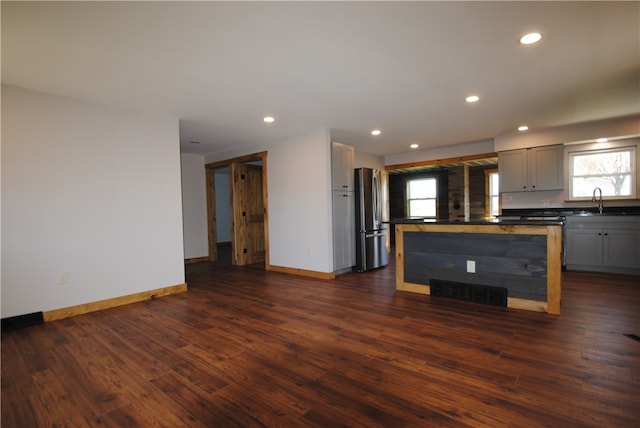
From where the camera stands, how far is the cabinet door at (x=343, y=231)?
5.04 m

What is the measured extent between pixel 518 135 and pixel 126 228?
645 cm

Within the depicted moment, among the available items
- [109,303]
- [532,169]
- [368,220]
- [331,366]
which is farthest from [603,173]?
[109,303]

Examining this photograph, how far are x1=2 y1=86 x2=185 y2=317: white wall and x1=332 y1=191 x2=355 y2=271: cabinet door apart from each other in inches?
92.5

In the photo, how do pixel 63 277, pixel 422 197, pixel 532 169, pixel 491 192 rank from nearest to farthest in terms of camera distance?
pixel 63 277
pixel 532 169
pixel 491 192
pixel 422 197

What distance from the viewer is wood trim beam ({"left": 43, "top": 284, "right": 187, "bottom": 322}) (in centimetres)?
320

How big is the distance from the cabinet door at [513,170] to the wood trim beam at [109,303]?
230 inches

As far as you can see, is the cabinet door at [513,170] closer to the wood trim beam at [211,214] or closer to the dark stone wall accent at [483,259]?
the dark stone wall accent at [483,259]

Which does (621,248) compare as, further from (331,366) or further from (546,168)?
(331,366)

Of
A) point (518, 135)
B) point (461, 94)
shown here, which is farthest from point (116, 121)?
point (518, 135)

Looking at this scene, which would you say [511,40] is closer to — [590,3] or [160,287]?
[590,3]

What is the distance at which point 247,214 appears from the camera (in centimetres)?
659

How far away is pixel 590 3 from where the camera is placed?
1.96 meters

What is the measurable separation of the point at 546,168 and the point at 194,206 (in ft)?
22.8

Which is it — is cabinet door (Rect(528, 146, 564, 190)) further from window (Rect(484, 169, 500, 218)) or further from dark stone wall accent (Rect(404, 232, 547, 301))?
window (Rect(484, 169, 500, 218))
